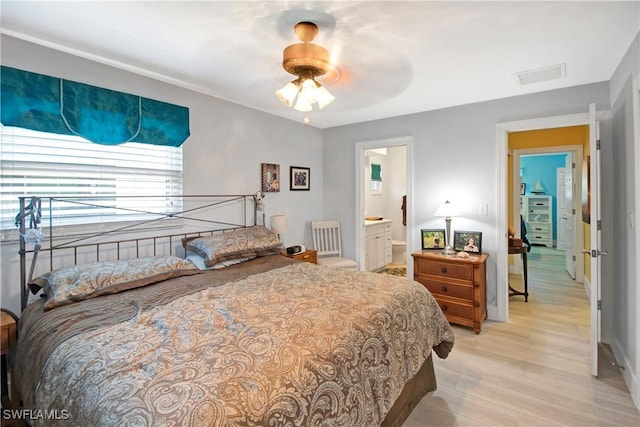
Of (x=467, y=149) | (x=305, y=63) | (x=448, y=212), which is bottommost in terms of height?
(x=448, y=212)

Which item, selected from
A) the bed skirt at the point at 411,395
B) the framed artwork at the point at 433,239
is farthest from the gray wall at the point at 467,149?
the bed skirt at the point at 411,395

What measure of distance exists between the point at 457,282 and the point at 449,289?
0.40 feet

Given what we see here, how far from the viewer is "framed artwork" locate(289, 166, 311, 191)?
4254mm

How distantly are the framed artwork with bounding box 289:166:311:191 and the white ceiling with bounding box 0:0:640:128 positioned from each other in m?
1.46

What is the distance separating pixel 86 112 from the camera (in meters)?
2.32

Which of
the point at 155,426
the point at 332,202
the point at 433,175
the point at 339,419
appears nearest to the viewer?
the point at 155,426

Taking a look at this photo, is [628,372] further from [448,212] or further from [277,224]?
[277,224]

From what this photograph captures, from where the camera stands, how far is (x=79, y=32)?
6.61 ft

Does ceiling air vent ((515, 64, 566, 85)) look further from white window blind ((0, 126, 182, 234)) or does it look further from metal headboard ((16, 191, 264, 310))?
white window blind ((0, 126, 182, 234))

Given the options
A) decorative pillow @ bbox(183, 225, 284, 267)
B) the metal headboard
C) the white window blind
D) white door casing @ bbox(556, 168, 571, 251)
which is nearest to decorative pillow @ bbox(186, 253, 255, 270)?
decorative pillow @ bbox(183, 225, 284, 267)

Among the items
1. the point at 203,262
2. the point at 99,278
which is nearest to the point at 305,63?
the point at 203,262

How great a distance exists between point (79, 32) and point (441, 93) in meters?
3.09

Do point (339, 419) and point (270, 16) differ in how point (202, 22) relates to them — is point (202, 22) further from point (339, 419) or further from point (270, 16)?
point (339, 419)

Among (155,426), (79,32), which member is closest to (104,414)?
(155,426)
